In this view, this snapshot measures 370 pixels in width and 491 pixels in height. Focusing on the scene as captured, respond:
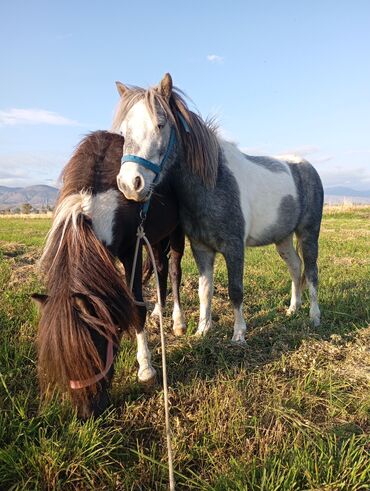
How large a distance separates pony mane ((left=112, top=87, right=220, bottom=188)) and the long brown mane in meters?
0.87

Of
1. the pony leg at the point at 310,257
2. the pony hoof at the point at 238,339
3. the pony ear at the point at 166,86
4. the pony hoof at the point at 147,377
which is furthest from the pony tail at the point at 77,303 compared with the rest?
the pony leg at the point at 310,257

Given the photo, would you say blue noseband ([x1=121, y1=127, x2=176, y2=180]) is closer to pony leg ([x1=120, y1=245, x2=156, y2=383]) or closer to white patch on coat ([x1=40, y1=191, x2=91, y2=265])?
white patch on coat ([x1=40, y1=191, x2=91, y2=265])

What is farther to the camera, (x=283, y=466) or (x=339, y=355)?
(x=339, y=355)

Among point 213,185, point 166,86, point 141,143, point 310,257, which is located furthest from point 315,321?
point 166,86

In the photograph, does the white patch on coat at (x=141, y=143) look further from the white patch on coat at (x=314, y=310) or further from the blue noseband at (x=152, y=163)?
the white patch on coat at (x=314, y=310)

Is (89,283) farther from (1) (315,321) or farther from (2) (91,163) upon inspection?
(1) (315,321)

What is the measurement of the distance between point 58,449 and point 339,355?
248cm

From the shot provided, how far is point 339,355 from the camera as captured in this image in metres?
3.51

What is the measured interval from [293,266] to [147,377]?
307 cm

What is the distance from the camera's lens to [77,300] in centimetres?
226

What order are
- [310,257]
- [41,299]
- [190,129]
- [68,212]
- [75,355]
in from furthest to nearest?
[310,257] → [190,129] → [68,212] → [41,299] → [75,355]

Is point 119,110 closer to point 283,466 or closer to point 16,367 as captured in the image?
point 16,367

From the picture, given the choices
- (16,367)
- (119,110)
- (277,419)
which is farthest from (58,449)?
(119,110)

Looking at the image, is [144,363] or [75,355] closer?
[75,355]
